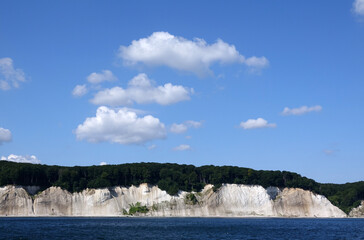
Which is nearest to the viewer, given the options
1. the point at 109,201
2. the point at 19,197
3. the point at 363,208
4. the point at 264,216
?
the point at 19,197

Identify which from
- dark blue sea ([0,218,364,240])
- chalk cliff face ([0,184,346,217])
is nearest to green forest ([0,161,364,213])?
chalk cliff face ([0,184,346,217])

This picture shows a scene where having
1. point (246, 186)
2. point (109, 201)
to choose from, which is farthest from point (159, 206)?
point (246, 186)

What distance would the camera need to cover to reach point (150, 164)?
155 metres

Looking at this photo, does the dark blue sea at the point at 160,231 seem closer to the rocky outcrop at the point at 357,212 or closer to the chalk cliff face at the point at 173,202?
the chalk cliff face at the point at 173,202

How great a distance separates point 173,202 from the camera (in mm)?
141000

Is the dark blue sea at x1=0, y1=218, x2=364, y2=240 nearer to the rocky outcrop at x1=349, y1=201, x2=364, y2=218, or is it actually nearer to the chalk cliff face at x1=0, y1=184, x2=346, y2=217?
the chalk cliff face at x1=0, y1=184, x2=346, y2=217

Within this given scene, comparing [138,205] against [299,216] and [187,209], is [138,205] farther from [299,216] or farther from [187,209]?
[299,216]

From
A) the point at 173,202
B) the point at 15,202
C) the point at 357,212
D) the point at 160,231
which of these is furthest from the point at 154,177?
the point at 357,212

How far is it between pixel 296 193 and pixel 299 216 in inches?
323

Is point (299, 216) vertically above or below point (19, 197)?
below

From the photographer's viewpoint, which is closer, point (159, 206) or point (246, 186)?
point (159, 206)

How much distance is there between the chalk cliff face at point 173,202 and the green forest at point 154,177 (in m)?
2.19

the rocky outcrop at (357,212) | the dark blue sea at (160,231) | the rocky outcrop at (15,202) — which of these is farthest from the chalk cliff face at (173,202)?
the dark blue sea at (160,231)

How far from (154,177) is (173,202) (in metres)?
11.4
